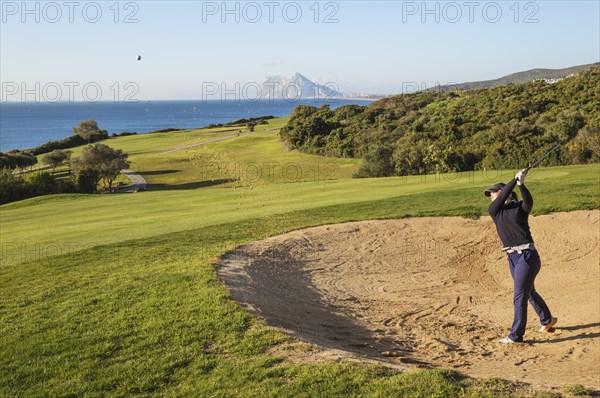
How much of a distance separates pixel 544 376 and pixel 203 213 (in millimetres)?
17506

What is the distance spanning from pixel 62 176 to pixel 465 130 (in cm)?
4729

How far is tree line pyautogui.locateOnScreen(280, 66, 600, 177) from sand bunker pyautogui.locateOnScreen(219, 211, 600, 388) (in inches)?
1068

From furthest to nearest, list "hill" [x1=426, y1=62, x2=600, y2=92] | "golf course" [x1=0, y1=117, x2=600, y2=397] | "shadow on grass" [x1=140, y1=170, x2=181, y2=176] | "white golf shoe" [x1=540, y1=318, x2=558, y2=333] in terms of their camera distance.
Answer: "hill" [x1=426, y1=62, x2=600, y2=92] < "shadow on grass" [x1=140, y1=170, x2=181, y2=176] < "white golf shoe" [x1=540, y1=318, x2=558, y2=333] < "golf course" [x1=0, y1=117, x2=600, y2=397]

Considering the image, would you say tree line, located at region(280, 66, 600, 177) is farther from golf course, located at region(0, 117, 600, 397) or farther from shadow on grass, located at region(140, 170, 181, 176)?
golf course, located at region(0, 117, 600, 397)

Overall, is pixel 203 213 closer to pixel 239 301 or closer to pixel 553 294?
pixel 239 301

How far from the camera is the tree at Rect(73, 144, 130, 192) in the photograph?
61300 millimetres

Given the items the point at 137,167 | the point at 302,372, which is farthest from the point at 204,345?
the point at 137,167

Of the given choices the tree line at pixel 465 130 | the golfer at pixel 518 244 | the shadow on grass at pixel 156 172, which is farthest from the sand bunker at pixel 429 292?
the shadow on grass at pixel 156 172

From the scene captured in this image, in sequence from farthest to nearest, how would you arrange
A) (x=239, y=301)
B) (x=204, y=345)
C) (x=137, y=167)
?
(x=137, y=167) < (x=239, y=301) < (x=204, y=345)

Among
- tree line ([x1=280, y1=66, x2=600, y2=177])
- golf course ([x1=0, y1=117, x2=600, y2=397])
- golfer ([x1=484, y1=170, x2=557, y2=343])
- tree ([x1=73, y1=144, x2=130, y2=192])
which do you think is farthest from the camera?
tree ([x1=73, y1=144, x2=130, y2=192])

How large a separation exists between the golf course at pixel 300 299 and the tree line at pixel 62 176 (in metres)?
27.1

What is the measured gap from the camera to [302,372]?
7672mm

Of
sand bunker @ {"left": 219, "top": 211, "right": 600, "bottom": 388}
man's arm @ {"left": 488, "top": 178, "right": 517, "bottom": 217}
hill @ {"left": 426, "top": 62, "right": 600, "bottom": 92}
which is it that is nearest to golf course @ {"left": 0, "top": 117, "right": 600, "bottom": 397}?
sand bunker @ {"left": 219, "top": 211, "right": 600, "bottom": 388}

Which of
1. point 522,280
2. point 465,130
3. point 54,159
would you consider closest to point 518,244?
point 522,280
